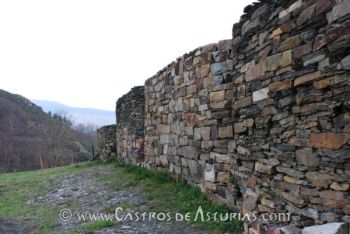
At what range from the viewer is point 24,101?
4947 centimetres

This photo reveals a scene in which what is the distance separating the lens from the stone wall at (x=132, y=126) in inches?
416

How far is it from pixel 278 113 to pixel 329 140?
0.82 meters

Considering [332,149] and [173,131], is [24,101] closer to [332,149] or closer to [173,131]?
[173,131]

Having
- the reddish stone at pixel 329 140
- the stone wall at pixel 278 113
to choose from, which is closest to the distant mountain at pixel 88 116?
the stone wall at pixel 278 113

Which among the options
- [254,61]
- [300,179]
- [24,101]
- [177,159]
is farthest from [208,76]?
[24,101]

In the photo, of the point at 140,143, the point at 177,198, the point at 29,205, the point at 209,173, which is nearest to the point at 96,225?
the point at 177,198

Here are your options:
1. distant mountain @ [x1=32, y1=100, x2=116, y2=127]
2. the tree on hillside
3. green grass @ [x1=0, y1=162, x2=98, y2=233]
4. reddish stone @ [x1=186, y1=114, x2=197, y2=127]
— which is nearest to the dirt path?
green grass @ [x1=0, y1=162, x2=98, y2=233]

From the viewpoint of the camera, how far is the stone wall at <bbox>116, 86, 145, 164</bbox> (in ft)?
34.7

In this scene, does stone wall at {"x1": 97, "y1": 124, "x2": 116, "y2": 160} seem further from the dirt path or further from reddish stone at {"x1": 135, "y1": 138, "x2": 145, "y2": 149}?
the dirt path

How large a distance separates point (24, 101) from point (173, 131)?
151 ft

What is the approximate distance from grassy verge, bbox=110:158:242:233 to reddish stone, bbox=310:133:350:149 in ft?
5.68

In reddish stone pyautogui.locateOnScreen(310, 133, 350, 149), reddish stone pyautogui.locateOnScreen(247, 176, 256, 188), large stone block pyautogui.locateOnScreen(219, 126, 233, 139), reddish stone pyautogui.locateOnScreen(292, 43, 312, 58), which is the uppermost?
reddish stone pyautogui.locateOnScreen(292, 43, 312, 58)

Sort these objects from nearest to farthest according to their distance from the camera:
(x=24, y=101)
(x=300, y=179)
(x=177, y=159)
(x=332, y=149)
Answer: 1. (x=332, y=149)
2. (x=300, y=179)
3. (x=177, y=159)
4. (x=24, y=101)

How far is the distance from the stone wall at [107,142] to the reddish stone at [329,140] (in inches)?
454
